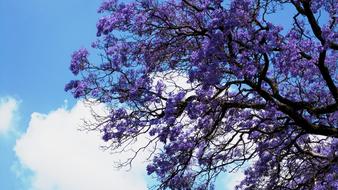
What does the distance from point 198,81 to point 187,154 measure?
109 inches

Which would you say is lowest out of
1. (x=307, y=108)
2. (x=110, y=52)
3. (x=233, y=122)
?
(x=307, y=108)

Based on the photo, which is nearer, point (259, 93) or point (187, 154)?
point (259, 93)

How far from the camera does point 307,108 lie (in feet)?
42.2

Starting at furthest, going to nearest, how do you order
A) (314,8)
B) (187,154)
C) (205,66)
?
(187,154) < (314,8) < (205,66)

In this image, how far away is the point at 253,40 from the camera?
12.0 metres

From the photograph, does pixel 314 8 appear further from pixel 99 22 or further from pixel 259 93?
pixel 99 22

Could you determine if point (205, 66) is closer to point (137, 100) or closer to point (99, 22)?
point (137, 100)

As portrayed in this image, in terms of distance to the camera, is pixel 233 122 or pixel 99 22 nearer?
pixel 99 22

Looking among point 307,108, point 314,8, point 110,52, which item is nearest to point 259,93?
point 307,108

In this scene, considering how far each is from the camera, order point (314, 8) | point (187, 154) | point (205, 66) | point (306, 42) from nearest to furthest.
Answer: point (205, 66), point (306, 42), point (314, 8), point (187, 154)

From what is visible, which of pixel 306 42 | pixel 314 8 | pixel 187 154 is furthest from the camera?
pixel 187 154

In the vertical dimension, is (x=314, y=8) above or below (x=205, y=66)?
above

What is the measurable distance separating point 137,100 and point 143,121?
1.95 ft

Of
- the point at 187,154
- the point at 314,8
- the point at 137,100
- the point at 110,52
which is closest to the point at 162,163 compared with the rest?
the point at 187,154
